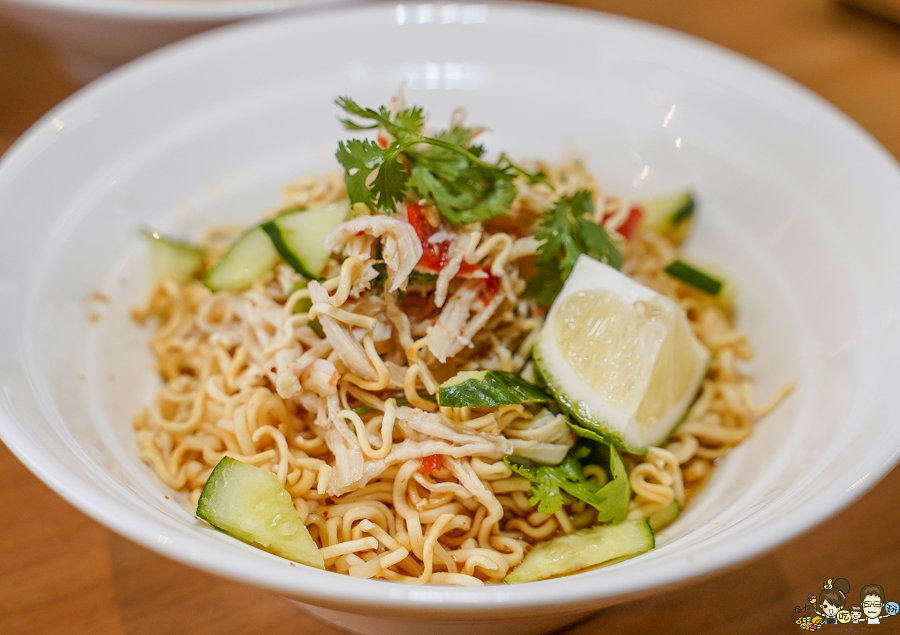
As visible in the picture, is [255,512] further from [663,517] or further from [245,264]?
[663,517]

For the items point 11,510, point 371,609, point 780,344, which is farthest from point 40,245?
point 780,344

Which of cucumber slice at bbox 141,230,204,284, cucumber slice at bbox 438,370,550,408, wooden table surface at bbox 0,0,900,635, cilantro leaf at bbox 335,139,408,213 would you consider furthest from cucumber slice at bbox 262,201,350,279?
wooden table surface at bbox 0,0,900,635

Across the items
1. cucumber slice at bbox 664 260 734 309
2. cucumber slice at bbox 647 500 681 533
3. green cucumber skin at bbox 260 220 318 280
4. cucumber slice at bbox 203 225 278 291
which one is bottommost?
cucumber slice at bbox 647 500 681 533

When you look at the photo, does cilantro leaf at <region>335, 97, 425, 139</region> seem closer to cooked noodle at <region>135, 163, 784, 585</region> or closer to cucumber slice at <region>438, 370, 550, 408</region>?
cooked noodle at <region>135, 163, 784, 585</region>

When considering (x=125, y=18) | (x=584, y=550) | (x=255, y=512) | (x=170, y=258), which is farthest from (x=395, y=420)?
(x=125, y=18)

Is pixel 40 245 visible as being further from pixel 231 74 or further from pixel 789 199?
pixel 789 199

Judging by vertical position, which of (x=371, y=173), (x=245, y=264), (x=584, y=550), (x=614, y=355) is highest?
(x=371, y=173)

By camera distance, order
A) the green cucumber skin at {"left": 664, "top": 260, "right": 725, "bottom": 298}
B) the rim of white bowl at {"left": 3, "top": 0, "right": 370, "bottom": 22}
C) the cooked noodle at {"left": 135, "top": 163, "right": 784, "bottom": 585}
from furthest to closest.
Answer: the rim of white bowl at {"left": 3, "top": 0, "right": 370, "bottom": 22}, the green cucumber skin at {"left": 664, "top": 260, "right": 725, "bottom": 298}, the cooked noodle at {"left": 135, "top": 163, "right": 784, "bottom": 585}
